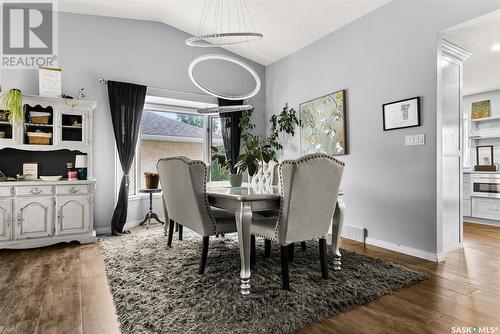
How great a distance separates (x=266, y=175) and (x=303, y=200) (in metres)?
1.39

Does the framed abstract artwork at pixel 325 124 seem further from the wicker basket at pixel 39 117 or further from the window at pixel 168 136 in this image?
the wicker basket at pixel 39 117

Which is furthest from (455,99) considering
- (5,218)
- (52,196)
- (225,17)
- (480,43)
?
(5,218)

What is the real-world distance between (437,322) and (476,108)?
222 inches

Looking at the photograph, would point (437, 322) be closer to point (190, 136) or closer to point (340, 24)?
point (340, 24)

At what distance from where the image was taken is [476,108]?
5711 millimetres

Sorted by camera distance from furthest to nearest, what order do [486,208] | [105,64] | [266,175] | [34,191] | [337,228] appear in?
[486,208]
[105,64]
[266,175]
[34,191]
[337,228]

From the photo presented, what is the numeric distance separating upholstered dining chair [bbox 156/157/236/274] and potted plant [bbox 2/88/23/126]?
1996 mm

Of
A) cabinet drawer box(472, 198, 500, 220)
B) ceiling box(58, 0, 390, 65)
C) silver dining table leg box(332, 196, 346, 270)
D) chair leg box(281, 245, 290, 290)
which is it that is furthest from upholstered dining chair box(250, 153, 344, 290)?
cabinet drawer box(472, 198, 500, 220)

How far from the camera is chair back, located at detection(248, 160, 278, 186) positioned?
343cm

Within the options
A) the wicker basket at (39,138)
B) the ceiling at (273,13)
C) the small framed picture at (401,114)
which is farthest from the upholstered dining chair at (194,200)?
the ceiling at (273,13)

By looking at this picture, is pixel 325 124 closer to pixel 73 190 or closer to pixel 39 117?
pixel 73 190

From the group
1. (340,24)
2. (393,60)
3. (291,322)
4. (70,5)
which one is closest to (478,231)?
(393,60)

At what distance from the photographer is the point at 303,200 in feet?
6.85

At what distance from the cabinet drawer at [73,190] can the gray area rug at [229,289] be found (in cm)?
93
